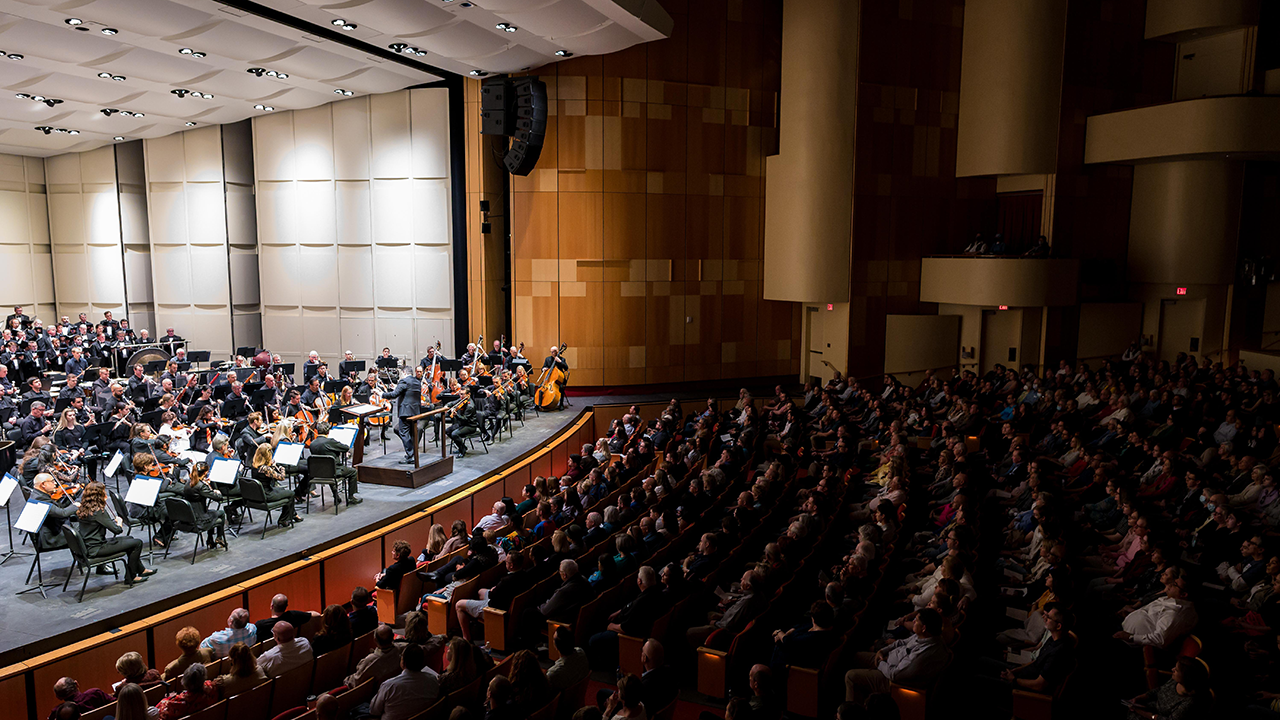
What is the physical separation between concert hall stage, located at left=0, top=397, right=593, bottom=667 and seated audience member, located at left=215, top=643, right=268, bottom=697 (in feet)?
6.67

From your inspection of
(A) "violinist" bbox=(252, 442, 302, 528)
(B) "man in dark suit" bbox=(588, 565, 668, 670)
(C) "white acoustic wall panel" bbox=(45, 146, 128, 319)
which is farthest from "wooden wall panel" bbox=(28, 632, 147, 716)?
(C) "white acoustic wall panel" bbox=(45, 146, 128, 319)

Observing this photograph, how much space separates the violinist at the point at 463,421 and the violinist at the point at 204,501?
364 cm

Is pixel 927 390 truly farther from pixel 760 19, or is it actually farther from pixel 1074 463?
pixel 760 19

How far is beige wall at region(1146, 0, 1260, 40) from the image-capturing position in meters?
15.6

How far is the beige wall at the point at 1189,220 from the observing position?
52.5ft

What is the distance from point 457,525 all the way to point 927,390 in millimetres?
9807

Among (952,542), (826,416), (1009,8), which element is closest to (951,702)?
(952,542)

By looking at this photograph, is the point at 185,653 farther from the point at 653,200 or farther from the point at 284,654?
the point at 653,200

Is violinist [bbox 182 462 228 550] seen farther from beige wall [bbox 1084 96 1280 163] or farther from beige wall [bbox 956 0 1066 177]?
beige wall [bbox 1084 96 1280 163]

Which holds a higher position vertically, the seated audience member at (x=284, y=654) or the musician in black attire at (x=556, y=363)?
the musician in black attire at (x=556, y=363)

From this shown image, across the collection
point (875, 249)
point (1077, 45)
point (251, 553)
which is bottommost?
point (251, 553)

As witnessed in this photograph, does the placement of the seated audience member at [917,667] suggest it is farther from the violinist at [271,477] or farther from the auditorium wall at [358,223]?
the auditorium wall at [358,223]

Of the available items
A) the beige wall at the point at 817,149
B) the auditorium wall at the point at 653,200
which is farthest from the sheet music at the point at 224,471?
the beige wall at the point at 817,149

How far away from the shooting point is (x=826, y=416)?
1270 centimetres
